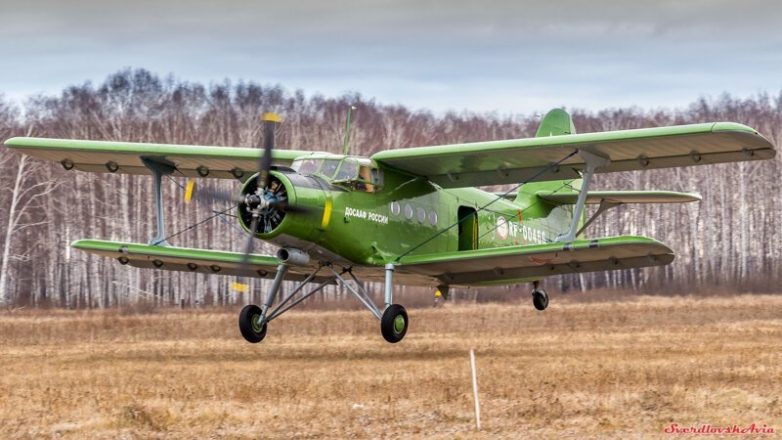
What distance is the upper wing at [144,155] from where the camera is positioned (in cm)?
2185

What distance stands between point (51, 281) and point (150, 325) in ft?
89.2

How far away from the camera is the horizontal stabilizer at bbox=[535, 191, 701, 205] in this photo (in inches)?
897

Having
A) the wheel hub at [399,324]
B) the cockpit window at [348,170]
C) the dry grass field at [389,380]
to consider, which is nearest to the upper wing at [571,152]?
the cockpit window at [348,170]

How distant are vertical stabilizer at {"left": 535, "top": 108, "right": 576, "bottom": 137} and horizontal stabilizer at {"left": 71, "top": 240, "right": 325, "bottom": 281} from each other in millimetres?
6750

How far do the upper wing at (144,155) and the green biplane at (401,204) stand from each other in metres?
0.03

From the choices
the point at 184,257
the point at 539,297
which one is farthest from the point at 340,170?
the point at 539,297

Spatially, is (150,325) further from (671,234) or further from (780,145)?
(780,145)

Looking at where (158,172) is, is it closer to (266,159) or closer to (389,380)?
(266,159)

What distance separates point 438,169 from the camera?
21.0m

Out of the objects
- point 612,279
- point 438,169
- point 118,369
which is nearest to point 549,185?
point 438,169

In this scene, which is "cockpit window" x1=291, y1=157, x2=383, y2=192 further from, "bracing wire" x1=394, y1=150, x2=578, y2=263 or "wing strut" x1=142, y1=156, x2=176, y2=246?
"wing strut" x1=142, y1=156, x2=176, y2=246

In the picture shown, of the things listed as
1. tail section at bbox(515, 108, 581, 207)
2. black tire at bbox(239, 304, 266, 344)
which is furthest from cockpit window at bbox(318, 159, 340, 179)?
tail section at bbox(515, 108, 581, 207)

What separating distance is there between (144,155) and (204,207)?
89.3ft

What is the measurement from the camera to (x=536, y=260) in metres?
19.9
